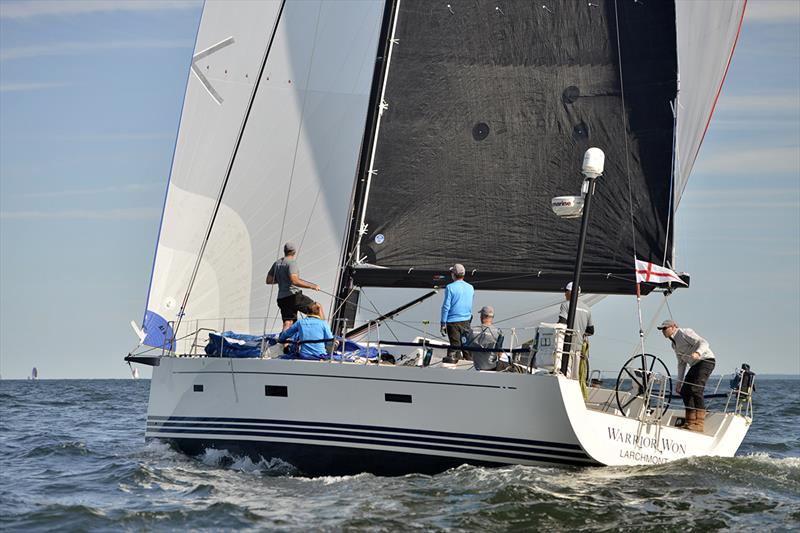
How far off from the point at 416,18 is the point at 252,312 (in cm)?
423

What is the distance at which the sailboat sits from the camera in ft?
44.1

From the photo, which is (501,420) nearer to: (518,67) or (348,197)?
(348,197)

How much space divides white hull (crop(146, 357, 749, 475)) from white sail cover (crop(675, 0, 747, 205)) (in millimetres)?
4595

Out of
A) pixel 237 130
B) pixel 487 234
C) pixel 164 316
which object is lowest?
pixel 164 316

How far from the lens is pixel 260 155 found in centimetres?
1394

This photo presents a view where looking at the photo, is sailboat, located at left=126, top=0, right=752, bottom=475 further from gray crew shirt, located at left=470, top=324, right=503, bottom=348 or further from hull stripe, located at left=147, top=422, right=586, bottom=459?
gray crew shirt, located at left=470, top=324, right=503, bottom=348

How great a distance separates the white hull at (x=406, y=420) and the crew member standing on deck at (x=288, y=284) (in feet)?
4.80

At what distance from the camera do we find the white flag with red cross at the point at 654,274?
43.0ft

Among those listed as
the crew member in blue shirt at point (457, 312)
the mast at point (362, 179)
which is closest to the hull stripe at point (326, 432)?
the crew member in blue shirt at point (457, 312)

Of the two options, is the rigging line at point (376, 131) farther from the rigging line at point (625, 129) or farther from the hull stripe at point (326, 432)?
the hull stripe at point (326, 432)

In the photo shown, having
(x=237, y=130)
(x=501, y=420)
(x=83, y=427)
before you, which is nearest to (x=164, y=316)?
(x=237, y=130)

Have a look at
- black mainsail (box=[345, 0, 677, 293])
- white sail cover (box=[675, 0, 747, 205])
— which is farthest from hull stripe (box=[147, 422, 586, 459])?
white sail cover (box=[675, 0, 747, 205])

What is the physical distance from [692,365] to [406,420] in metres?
3.62

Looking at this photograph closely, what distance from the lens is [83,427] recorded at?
63.2 feet
